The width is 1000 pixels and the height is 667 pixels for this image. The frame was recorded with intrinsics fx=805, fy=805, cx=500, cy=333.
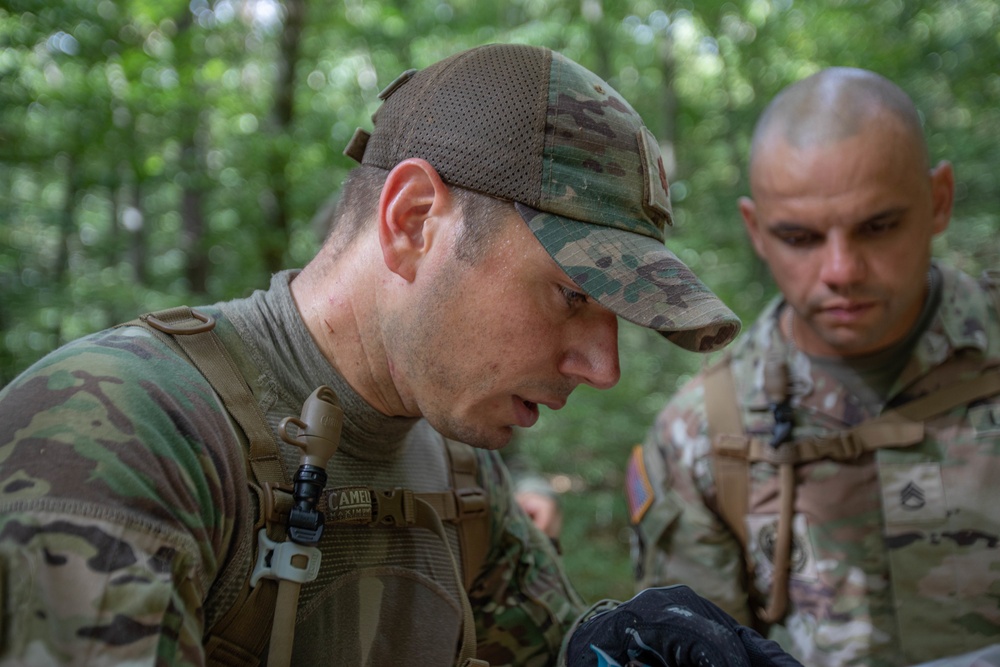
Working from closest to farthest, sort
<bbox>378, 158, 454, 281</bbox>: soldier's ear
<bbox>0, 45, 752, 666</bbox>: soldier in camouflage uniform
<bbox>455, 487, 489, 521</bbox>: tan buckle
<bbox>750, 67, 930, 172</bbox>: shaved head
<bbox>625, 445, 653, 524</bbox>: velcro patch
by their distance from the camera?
<bbox>0, 45, 752, 666</bbox>: soldier in camouflage uniform, <bbox>378, 158, 454, 281</bbox>: soldier's ear, <bbox>455, 487, 489, 521</bbox>: tan buckle, <bbox>750, 67, 930, 172</bbox>: shaved head, <bbox>625, 445, 653, 524</bbox>: velcro patch

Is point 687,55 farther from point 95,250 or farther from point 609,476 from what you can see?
point 95,250

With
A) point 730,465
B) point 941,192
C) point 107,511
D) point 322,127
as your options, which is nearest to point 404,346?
point 107,511

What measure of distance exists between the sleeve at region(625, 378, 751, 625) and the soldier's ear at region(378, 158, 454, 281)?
1.99 metres

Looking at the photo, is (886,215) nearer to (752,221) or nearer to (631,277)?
(752,221)

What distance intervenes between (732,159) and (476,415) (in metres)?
8.76

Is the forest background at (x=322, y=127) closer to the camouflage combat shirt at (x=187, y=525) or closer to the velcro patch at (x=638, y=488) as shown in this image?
the velcro patch at (x=638, y=488)

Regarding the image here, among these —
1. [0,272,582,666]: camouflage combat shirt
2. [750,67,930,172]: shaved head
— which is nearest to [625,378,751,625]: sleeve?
[750,67,930,172]: shaved head

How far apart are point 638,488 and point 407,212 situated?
2.20 metres

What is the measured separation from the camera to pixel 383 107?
188 centimetres

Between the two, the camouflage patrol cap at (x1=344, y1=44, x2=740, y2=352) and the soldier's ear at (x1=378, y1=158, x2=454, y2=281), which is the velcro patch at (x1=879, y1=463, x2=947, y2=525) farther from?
the soldier's ear at (x1=378, y1=158, x2=454, y2=281)

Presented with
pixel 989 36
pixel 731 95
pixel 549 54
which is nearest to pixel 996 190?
pixel 989 36

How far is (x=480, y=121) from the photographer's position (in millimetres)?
1648

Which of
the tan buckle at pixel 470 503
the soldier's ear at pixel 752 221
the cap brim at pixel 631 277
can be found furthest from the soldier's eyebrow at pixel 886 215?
the tan buckle at pixel 470 503

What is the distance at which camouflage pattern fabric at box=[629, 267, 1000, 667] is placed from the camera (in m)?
2.84
